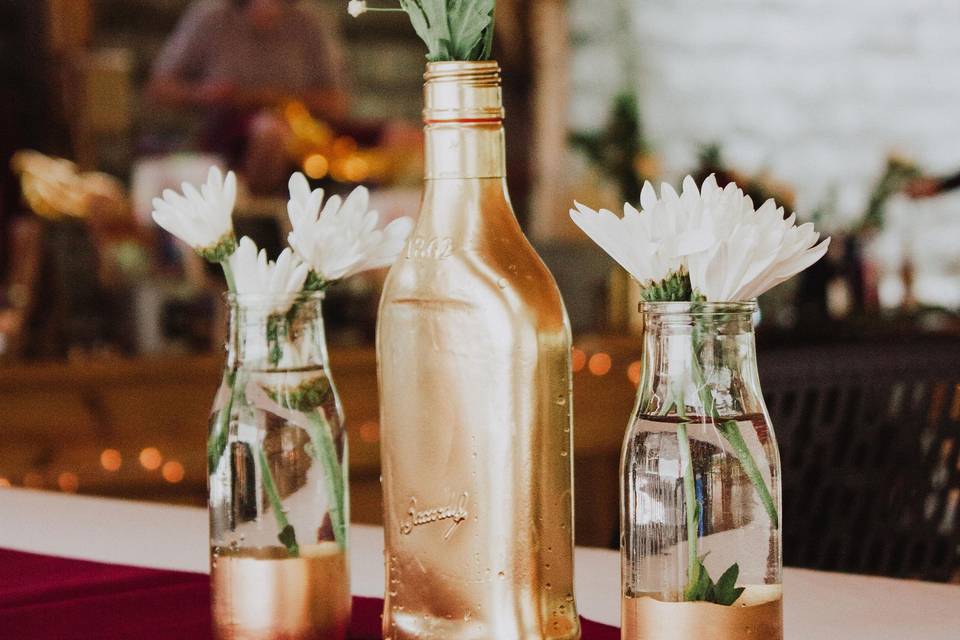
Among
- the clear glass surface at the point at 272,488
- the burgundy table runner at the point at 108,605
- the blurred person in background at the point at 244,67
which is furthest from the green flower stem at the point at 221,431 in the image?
the blurred person in background at the point at 244,67

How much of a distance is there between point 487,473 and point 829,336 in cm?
277

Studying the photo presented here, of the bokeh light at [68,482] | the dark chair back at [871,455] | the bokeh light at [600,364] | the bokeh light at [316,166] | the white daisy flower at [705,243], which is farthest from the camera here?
the bokeh light at [316,166]

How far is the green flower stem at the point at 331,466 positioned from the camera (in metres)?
0.66

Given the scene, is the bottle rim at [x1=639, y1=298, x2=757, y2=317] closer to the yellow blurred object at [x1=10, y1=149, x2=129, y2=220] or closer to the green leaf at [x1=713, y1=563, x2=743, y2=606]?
the green leaf at [x1=713, y1=563, x2=743, y2=606]

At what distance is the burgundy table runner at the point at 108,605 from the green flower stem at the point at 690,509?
15cm

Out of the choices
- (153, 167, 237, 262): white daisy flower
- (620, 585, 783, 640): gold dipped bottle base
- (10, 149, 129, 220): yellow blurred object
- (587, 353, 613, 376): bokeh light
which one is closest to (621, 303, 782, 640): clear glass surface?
(620, 585, 783, 640): gold dipped bottle base

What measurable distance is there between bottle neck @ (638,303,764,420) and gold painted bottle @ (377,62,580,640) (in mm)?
55

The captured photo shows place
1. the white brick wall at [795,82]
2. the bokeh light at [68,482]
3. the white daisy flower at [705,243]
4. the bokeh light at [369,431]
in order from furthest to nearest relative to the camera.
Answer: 1. the white brick wall at [795,82]
2. the bokeh light at [369,431]
3. the bokeh light at [68,482]
4. the white daisy flower at [705,243]

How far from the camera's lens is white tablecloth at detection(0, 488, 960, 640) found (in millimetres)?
745

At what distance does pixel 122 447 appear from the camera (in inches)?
109

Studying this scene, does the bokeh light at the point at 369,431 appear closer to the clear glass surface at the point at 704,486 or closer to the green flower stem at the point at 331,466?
the green flower stem at the point at 331,466

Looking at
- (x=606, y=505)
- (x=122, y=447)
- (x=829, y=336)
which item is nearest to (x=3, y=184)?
(x=122, y=447)

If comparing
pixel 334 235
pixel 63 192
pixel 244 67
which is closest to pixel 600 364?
pixel 63 192

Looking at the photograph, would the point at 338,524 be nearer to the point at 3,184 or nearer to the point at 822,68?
the point at 3,184
